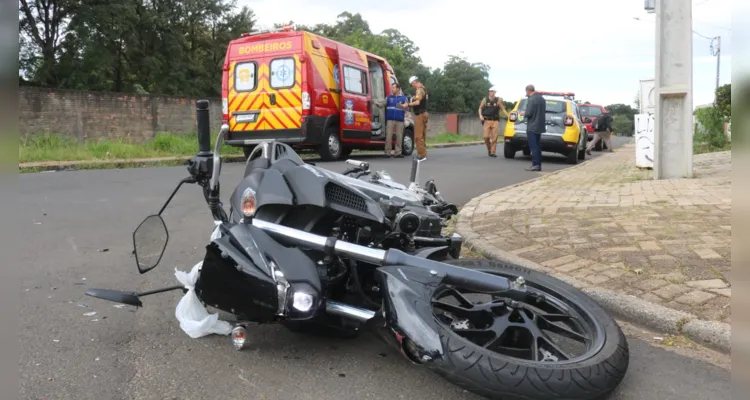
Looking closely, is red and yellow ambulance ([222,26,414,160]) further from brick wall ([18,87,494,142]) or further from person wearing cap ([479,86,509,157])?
brick wall ([18,87,494,142])

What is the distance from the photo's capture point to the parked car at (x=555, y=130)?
14539 mm

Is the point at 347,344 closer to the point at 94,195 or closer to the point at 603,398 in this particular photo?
the point at 603,398

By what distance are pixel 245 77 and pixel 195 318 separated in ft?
35.3

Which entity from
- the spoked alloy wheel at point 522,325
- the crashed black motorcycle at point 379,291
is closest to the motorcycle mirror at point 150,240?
the crashed black motorcycle at point 379,291

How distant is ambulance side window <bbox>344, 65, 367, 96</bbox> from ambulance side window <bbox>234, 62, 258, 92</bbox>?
2.30m

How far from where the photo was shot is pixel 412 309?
7.86ft

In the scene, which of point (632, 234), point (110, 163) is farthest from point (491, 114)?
point (632, 234)

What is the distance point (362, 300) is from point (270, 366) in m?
0.54

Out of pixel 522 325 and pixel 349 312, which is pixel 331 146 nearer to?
pixel 349 312

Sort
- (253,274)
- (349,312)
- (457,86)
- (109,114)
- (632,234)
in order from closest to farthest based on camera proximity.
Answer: (253,274) → (349,312) → (632,234) → (109,114) → (457,86)

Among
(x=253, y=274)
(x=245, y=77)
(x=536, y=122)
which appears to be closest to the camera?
(x=253, y=274)

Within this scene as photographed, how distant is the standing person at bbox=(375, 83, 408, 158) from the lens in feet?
51.3

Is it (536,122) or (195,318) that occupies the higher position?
(536,122)

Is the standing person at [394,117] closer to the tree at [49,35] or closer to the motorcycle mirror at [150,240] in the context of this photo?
the motorcycle mirror at [150,240]
